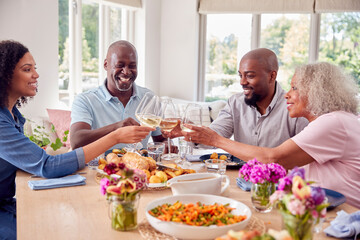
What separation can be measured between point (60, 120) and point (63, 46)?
3.53ft

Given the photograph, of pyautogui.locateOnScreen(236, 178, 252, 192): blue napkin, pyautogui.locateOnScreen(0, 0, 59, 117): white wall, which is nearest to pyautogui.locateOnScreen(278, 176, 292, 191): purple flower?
Result: pyautogui.locateOnScreen(236, 178, 252, 192): blue napkin

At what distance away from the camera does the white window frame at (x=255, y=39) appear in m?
5.09

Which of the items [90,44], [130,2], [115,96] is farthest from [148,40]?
[115,96]

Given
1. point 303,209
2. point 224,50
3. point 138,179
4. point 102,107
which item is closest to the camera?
point 303,209

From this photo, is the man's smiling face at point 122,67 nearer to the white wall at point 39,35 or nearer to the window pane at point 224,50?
the white wall at point 39,35

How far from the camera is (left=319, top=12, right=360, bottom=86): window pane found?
4953 mm

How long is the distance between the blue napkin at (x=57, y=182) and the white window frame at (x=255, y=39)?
4091 mm

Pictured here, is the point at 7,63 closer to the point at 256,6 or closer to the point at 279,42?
the point at 256,6

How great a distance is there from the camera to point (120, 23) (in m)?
5.19

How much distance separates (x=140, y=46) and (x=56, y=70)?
1477 millimetres

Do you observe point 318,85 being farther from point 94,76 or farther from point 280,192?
→ point 94,76

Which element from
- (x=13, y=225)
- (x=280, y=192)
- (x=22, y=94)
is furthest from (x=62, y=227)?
(x=22, y=94)

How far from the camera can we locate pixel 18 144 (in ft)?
5.36

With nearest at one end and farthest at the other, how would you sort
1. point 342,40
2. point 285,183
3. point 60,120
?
point 285,183 < point 60,120 < point 342,40
